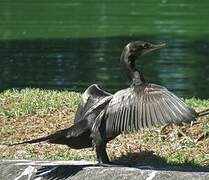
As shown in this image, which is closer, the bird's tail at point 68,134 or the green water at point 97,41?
the bird's tail at point 68,134

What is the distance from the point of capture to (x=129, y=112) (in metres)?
5.27

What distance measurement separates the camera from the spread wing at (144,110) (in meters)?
5.05

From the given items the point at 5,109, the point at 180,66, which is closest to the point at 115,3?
the point at 180,66

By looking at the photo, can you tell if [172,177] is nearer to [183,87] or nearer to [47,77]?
[183,87]

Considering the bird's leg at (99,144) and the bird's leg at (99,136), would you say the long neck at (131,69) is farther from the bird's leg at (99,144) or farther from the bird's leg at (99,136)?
the bird's leg at (99,144)

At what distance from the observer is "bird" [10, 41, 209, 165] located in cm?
509

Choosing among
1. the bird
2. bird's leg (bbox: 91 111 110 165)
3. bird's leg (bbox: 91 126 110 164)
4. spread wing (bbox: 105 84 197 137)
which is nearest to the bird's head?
the bird

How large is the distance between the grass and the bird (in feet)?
4.71

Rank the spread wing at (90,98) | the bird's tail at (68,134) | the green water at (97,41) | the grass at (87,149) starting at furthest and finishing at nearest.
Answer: the green water at (97,41)
the grass at (87,149)
the spread wing at (90,98)
the bird's tail at (68,134)

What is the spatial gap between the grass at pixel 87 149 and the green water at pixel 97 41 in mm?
4221

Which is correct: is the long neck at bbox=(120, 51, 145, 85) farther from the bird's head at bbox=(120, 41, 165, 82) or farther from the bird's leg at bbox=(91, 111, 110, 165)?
the bird's leg at bbox=(91, 111, 110, 165)

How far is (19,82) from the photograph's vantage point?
13875mm

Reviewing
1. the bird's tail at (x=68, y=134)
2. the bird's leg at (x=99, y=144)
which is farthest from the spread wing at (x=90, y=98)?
the bird's leg at (x=99, y=144)

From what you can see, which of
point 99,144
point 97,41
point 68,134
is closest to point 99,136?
point 99,144
